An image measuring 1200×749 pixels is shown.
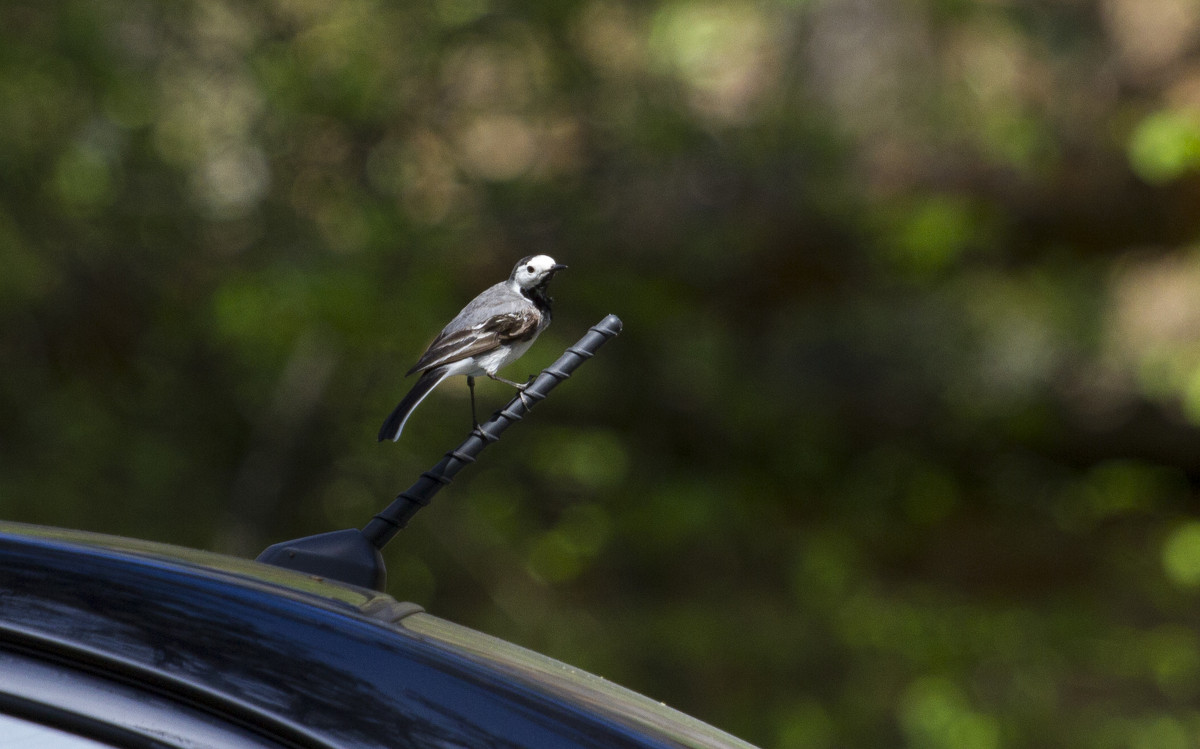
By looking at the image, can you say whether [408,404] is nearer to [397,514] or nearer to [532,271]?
[397,514]

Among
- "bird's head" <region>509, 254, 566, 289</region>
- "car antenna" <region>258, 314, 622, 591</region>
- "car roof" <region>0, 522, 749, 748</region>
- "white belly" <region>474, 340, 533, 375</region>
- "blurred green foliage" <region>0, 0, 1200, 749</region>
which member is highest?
"blurred green foliage" <region>0, 0, 1200, 749</region>

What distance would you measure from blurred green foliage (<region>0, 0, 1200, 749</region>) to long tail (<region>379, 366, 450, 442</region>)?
5057 mm

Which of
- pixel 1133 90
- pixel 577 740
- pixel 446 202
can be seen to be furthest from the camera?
pixel 1133 90

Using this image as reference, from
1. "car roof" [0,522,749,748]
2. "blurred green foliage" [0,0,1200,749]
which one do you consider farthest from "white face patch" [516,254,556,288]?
"blurred green foliage" [0,0,1200,749]

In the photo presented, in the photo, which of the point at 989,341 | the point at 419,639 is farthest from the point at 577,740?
the point at 989,341

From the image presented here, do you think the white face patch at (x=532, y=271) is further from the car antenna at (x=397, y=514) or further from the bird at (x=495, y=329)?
the car antenna at (x=397, y=514)

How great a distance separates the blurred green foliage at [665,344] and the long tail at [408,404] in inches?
199

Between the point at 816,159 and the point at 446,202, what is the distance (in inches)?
86.9

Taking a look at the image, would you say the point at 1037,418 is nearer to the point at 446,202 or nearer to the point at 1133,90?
the point at 1133,90

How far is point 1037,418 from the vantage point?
7754mm

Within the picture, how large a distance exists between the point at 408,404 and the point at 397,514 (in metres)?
0.17

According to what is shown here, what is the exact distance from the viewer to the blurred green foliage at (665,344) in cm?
729

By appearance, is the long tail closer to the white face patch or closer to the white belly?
the white belly

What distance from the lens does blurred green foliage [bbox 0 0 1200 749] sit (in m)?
7.29
